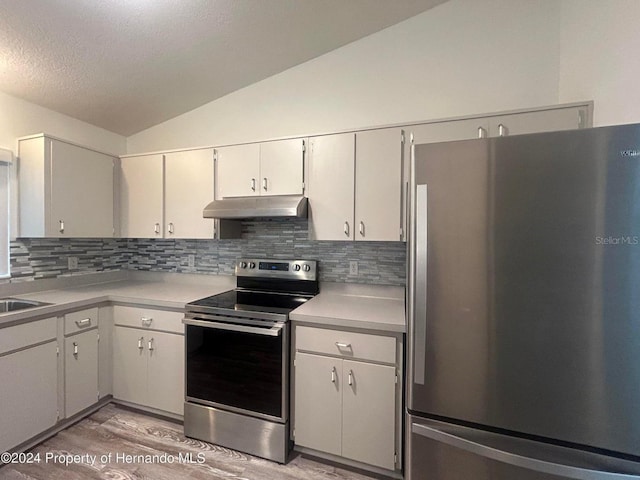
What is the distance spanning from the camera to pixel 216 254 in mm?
2826

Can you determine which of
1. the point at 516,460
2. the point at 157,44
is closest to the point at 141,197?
the point at 157,44

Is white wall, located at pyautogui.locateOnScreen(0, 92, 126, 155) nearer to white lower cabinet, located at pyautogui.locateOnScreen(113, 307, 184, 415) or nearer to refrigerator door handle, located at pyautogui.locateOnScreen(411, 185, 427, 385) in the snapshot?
white lower cabinet, located at pyautogui.locateOnScreen(113, 307, 184, 415)

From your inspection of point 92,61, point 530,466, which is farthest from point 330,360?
point 92,61

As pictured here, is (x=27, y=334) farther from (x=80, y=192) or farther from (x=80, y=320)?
(x=80, y=192)

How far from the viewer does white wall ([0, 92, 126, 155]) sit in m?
2.28

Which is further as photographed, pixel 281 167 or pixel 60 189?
pixel 60 189

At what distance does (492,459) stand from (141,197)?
2.94m

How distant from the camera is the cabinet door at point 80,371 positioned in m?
2.13

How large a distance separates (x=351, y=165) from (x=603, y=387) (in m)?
1.59

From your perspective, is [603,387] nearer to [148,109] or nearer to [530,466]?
[530,466]

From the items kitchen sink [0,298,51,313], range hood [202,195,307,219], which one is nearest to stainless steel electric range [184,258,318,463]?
range hood [202,195,307,219]

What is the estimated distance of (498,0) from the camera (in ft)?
6.70

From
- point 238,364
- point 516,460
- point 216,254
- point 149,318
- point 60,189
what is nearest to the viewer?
point 516,460

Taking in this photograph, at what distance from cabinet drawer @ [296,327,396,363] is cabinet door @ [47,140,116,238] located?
202 cm
